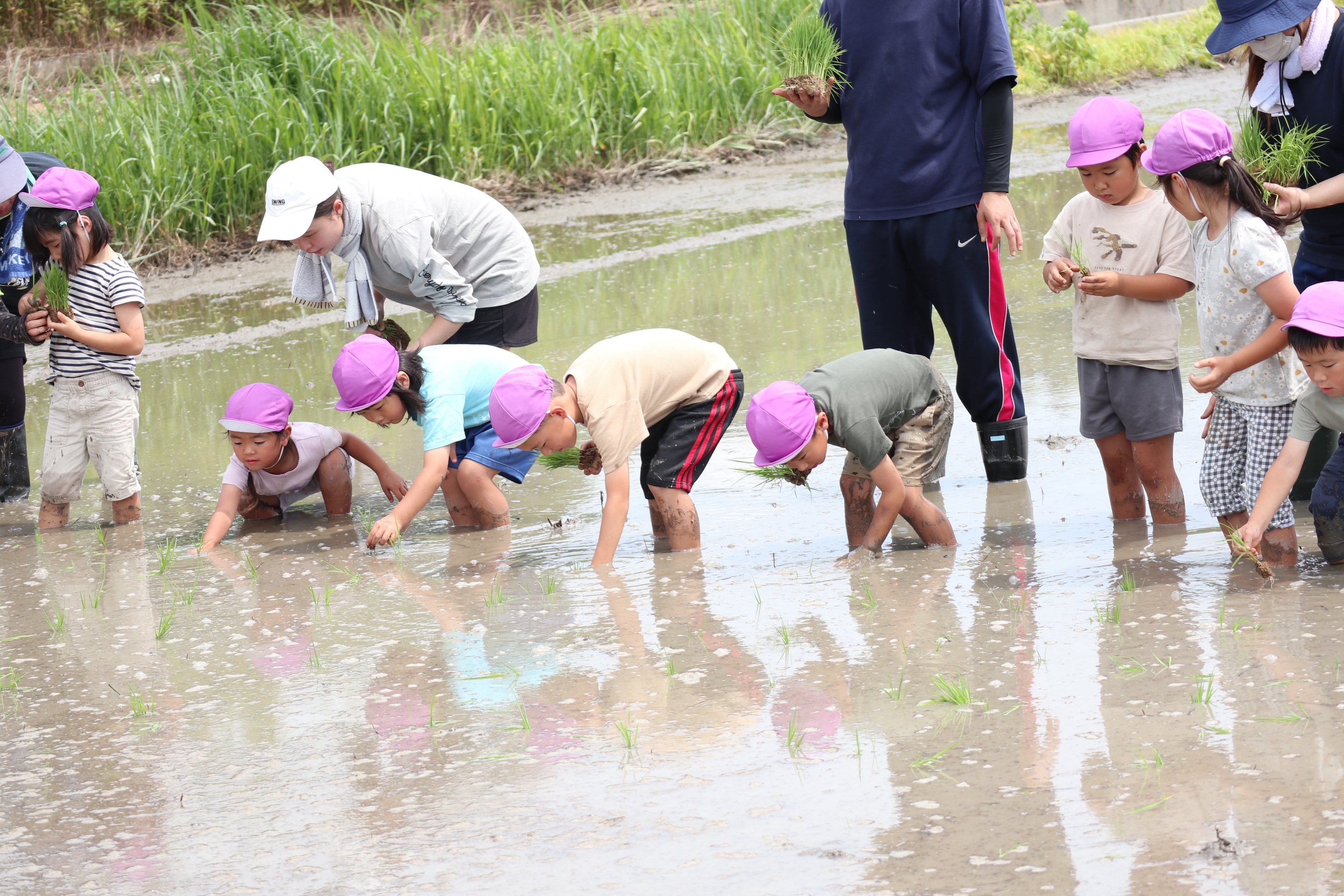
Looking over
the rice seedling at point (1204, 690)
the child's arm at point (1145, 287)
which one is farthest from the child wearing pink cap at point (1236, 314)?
the rice seedling at point (1204, 690)

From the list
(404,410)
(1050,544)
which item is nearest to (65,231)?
(404,410)

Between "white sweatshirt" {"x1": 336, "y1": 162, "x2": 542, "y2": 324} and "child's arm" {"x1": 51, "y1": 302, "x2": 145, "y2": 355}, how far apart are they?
37.7 inches

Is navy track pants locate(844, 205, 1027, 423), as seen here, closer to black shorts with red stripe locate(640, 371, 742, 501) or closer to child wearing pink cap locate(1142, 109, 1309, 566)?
black shorts with red stripe locate(640, 371, 742, 501)

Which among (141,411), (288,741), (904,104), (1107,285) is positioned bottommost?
(141,411)

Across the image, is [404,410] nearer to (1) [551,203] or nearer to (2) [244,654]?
(2) [244,654]

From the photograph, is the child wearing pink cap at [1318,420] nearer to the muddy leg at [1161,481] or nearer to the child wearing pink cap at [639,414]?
the muddy leg at [1161,481]

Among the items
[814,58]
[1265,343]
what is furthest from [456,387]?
[1265,343]

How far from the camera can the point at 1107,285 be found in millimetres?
4180

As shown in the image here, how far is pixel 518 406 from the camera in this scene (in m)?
4.37

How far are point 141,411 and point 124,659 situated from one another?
11.4ft

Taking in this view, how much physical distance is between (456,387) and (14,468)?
2.41m

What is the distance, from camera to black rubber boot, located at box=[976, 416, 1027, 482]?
5.13 meters

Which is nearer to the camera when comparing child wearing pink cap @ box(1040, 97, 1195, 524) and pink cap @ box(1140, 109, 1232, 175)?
pink cap @ box(1140, 109, 1232, 175)

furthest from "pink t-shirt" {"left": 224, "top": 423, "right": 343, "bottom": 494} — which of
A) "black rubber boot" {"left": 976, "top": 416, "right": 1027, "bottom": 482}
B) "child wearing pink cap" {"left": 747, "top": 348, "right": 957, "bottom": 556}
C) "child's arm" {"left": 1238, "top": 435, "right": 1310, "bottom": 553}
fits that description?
"child's arm" {"left": 1238, "top": 435, "right": 1310, "bottom": 553}
